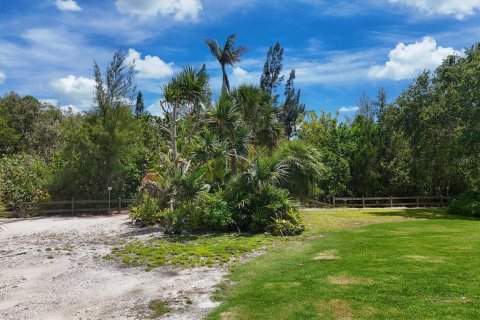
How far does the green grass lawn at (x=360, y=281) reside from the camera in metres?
5.67

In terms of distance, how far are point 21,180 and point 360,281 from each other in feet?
67.6

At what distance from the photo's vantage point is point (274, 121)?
2025 cm

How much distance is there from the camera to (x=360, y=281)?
7.09m

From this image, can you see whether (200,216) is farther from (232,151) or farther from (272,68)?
(272,68)

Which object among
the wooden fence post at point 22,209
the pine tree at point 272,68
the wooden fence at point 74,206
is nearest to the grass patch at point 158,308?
the wooden fence at point 74,206

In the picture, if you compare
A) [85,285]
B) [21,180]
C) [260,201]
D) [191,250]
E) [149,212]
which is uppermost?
[21,180]

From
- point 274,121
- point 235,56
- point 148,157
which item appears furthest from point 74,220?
point 235,56

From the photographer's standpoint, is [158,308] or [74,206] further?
[74,206]

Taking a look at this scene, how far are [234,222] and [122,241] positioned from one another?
376 centimetres

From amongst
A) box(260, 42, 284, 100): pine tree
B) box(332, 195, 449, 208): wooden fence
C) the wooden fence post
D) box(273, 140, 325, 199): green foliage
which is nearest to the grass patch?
box(273, 140, 325, 199): green foliage

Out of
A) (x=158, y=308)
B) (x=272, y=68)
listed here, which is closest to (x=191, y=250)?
(x=158, y=308)

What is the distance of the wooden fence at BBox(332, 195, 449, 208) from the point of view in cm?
Result: 2753

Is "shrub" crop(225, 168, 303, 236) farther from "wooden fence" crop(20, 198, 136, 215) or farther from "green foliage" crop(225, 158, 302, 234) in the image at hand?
"wooden fence" crop(20, 198, 136, 215)

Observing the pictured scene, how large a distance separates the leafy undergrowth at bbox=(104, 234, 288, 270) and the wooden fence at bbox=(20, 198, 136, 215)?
945 cm
